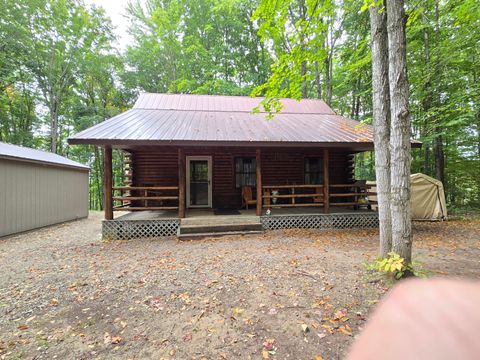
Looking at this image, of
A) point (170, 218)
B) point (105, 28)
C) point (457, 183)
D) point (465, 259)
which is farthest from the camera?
point (105, 28)

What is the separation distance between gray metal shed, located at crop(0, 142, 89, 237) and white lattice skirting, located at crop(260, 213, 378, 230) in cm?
857

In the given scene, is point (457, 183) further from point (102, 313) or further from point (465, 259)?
point (102, 313)

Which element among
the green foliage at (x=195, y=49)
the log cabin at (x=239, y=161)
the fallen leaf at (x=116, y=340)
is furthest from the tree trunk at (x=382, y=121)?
the green foliage at (x=195, y=49)

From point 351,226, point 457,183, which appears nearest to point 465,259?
point 351,226

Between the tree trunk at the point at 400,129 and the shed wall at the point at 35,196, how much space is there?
11.0 meters

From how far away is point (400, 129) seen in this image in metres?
3.47

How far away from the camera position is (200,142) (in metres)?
6.52

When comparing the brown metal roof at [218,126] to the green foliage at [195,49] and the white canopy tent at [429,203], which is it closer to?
the white canopy tent at [429,203]

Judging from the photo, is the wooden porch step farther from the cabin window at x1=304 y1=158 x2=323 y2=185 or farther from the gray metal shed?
the gray metal shed

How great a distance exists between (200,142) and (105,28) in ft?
54.9

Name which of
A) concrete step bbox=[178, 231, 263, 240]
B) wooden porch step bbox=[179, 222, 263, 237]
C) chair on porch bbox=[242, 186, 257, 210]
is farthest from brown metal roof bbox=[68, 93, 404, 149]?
concrete step bbox=[178, 231, 263, 240]

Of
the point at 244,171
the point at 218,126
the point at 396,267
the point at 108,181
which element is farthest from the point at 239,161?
the point at 396,267

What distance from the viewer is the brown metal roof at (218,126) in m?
6.50

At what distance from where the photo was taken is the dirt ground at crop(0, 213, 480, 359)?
7.76 ft
